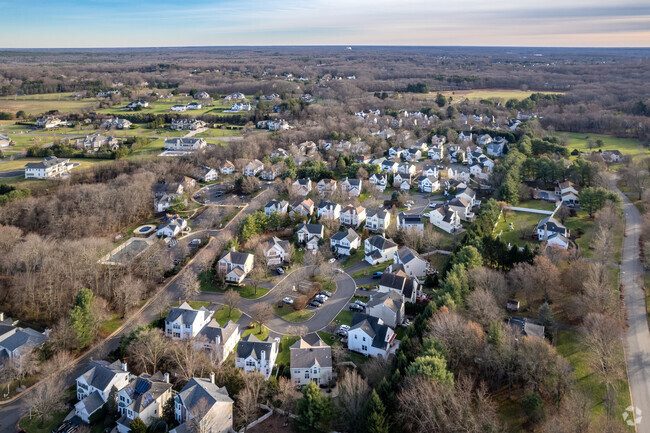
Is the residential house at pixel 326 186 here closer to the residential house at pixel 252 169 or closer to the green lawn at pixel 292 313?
the residential house at pixel 252 169

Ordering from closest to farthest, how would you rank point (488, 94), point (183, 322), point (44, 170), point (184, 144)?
point (183, 322) → point (44, 170) → point (184, 144) → point (488, 94)

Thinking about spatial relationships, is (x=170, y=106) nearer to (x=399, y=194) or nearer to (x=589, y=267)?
(x=399, y=194)

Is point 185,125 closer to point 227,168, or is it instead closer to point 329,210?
point 227,168

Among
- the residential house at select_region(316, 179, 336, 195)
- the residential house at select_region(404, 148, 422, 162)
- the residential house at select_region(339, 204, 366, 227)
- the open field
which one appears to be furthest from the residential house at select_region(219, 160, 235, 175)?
the open field

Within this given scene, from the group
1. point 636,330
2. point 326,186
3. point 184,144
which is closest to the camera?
point 636,330

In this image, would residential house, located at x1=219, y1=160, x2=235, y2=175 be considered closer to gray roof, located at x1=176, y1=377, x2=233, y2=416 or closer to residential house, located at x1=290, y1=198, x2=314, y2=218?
residential house, located at x1=290, y1=198, x2=314, y2=218

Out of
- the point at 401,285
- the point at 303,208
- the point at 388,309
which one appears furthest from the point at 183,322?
the point at 303,208

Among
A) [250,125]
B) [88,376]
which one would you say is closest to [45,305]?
[88,376]

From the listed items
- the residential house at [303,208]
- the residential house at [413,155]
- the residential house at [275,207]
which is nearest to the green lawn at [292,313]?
the residential house at [303,208]
